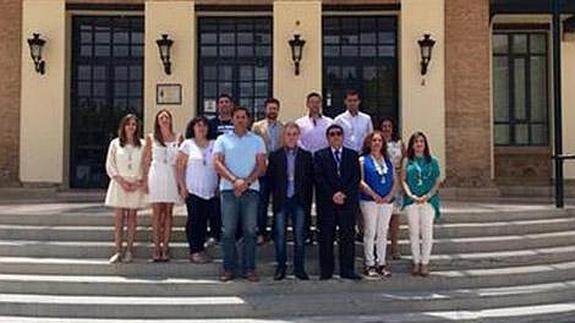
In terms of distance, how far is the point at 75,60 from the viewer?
63.1 ft

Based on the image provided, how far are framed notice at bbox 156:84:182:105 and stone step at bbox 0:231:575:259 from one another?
7.58 meters

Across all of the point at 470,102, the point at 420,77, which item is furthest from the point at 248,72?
the point at 470,102

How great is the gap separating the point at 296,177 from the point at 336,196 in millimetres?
559

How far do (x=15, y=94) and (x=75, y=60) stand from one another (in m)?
1.67

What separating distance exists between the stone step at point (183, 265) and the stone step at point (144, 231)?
0.54m

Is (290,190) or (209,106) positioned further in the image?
(209,106)

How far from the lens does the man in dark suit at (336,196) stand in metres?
10.0

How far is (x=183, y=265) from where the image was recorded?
10.4m

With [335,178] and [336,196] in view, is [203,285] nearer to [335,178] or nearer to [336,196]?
[336,196]

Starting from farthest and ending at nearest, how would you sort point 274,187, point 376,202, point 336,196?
point 376,202
point 274,187
point 336,196

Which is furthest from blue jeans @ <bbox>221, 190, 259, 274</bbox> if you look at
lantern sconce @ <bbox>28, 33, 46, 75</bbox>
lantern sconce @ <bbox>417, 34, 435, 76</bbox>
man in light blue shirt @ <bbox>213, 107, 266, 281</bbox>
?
lantern sconce @ <bbox>28, 33, 46, 75</bbox>


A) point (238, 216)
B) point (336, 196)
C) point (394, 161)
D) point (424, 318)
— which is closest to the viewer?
point (424, 318)

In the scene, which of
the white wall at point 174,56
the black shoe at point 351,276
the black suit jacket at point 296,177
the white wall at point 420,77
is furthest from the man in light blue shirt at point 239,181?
the white wall at point 420,77

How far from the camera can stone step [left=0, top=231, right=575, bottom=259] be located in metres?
10.9
